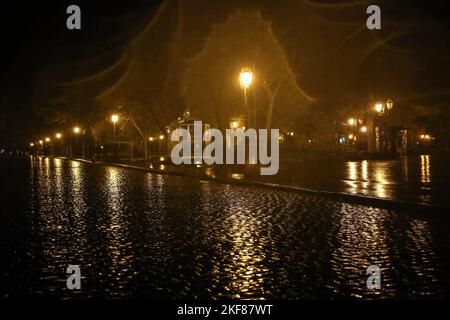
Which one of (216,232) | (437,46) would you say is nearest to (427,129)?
(437,46)

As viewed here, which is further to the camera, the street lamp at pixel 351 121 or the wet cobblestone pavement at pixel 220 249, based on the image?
the street lamp at pixel 351 121

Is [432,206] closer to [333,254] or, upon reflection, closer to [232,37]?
[333,254]

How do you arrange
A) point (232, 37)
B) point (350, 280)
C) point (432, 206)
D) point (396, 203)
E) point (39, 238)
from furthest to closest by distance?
1. point (232, 37)
2. point (396, 203)
3. point (432, 206)
4. point (39, 238)
5. point (350, 280)

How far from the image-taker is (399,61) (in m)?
44.3

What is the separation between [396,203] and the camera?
1484cm

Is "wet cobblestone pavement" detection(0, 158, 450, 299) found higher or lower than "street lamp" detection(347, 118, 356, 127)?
lower

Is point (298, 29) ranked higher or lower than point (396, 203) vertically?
higher

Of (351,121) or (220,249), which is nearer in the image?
(220,249)

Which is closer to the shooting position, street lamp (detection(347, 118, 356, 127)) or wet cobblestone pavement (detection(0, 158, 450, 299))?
wet cobblestone pavement (detection(0, 158, 450, 299))

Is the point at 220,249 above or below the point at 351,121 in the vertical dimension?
below

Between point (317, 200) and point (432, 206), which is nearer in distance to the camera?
point (432, 206)

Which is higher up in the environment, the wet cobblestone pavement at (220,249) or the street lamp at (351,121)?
the street lamp at (351,121)

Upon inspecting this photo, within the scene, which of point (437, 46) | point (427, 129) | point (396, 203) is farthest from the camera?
point (427, 129)

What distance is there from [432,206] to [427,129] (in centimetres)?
6657
